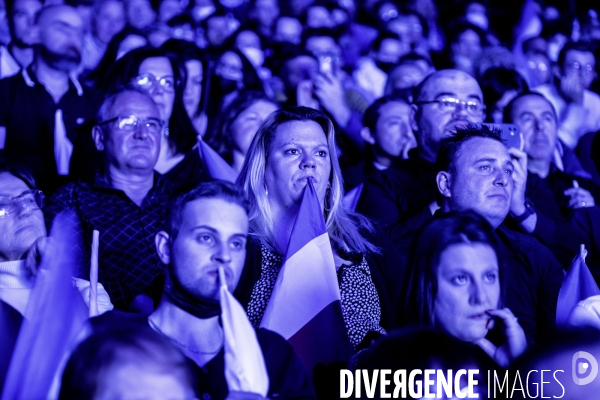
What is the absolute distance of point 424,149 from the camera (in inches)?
199

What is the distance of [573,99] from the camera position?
6.98 meters

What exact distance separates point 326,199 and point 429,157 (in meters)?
1.09

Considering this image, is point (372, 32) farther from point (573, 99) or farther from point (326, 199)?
point (326, 199)

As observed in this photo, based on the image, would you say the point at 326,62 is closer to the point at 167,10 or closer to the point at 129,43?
the point at 129,43

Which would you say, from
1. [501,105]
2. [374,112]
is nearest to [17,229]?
[374,112]

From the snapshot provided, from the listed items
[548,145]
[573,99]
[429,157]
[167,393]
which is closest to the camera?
[167,393]

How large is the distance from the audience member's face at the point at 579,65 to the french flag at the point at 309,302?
406cm

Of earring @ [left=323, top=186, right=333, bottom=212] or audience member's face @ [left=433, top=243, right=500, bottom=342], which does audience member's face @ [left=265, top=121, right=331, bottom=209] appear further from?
audience member's face @ [left=433, top=243, right=500, bottom=342]

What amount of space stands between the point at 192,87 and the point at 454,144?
2.05 m

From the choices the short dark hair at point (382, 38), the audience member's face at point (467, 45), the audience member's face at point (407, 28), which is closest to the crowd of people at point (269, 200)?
the short dark hair at point (382, 38)

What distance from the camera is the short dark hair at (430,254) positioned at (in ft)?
10.1

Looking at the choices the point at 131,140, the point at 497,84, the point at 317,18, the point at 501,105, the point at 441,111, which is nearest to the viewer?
the point at 131,140

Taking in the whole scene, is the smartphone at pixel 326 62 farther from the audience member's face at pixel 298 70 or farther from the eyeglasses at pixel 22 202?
the eyeglasses at pixel 22 202

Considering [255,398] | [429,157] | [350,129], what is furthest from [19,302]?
[350,129]
